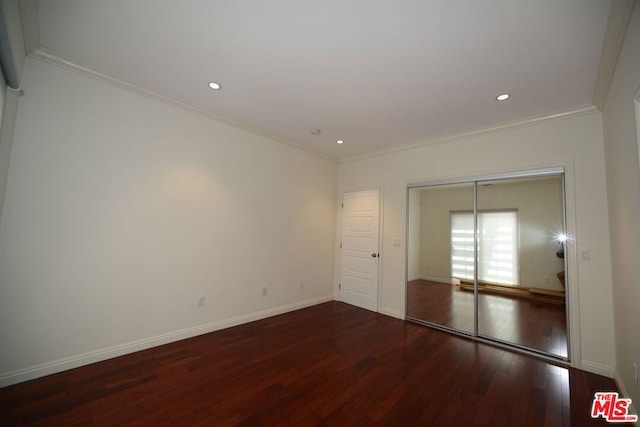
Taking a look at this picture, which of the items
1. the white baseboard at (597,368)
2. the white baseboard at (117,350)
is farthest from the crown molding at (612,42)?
the white baseboard at (117,350)

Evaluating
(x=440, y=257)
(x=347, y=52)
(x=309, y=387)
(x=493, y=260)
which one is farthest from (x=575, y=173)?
(x=309, y=387)

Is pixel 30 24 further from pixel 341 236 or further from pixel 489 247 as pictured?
pixel 489 247

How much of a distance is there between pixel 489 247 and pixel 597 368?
150cm

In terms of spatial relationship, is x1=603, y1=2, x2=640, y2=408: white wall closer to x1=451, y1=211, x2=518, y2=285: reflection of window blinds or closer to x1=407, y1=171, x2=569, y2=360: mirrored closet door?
x1=407, y1=171, x2=569, y2=360: mirrored closet door

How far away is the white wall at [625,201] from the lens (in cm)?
163

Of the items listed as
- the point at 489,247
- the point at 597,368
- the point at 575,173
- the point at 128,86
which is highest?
the point at 128,86

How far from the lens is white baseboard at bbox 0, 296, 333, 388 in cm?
209

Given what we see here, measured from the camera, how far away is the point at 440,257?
12.6ft

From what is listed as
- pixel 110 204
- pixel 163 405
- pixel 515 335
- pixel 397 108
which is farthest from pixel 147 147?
pixel 515 335

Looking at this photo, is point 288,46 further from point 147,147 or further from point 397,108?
point 147,147

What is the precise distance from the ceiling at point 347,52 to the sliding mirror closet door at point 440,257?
122 cm

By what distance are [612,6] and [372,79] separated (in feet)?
5.19

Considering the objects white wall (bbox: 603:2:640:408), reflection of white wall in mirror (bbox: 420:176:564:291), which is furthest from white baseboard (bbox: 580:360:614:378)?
reflection of white wall in mirror (bbox: 420:176:564:291)

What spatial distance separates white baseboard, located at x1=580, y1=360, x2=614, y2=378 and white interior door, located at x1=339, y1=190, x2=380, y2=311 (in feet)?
8.11
